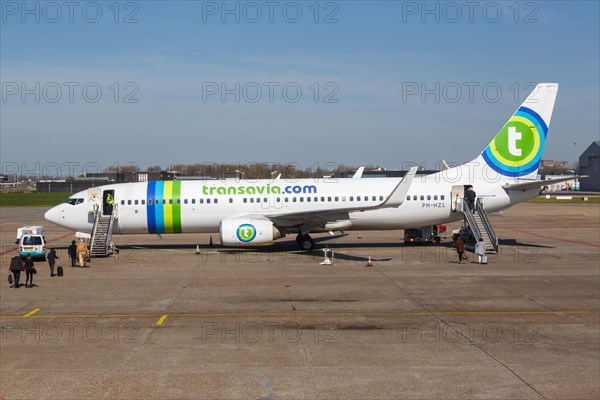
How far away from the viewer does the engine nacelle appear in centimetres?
3150

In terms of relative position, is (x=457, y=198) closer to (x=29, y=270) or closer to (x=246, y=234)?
(x=246, y=234)

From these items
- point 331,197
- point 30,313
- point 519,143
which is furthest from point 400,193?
point 30,313

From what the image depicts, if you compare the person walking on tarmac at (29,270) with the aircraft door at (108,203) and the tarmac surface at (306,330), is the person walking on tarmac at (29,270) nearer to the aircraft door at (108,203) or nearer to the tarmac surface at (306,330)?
the tarmac surface at (306,330)

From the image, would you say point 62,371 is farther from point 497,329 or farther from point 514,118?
point 514,118

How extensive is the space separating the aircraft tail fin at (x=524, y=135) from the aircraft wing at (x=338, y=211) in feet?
24.1

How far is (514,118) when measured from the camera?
116 ft

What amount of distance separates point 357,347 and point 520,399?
4449 millimetres

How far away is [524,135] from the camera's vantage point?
116 feet

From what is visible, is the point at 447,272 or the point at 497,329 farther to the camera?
the point at 447,272

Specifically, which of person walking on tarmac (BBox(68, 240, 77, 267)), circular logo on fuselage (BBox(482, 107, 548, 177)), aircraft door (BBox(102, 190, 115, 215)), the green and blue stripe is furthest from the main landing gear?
person walking on tarmac (BBox(68, 240, 77, 267))

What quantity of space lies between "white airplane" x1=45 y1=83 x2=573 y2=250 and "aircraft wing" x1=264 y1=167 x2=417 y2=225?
0.17 meters

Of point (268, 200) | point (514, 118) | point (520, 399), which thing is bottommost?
point (520, 399)

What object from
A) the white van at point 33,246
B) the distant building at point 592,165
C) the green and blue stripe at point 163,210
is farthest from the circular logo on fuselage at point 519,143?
the distant building at point 592,165

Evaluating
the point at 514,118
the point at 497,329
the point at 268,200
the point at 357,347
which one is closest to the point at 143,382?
the point at 357,347
